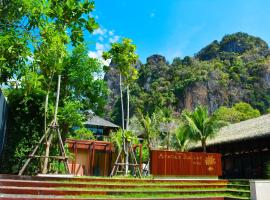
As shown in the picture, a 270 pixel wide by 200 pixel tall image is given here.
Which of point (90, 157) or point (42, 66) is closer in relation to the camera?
point (42, 66)

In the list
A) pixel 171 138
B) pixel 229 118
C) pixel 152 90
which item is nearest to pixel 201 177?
pixel 171 138

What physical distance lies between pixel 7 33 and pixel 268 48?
95877mm

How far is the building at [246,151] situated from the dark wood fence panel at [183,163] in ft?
11.2

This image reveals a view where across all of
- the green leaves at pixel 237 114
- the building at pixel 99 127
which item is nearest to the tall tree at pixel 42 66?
the building at pixel 99 127

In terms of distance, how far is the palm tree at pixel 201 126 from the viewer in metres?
24.2

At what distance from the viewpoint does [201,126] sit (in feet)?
81.6

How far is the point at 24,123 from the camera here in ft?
52.0

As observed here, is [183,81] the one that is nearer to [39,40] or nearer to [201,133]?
[201,133]

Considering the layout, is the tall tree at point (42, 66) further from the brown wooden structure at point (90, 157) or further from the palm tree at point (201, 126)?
the palm tree at point (201, 126)

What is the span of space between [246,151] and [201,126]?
15.7 feet

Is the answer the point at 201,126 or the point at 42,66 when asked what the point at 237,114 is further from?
the point at 42,66

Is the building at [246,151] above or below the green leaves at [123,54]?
below

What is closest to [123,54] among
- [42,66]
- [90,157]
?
[42,66]

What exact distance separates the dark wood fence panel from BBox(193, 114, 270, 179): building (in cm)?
340
